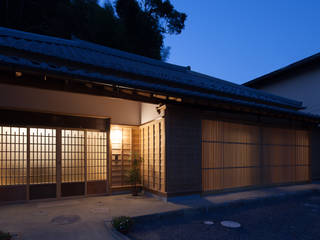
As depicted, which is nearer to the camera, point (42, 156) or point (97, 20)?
point (42, 156)

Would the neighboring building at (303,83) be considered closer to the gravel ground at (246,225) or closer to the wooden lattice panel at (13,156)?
the gravel ground at (246,225)

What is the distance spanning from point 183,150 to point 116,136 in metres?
2.51

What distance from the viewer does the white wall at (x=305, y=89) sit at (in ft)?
47.4

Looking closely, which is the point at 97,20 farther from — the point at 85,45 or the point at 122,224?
the point at 122,224

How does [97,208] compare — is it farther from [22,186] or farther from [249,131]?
[249,131]

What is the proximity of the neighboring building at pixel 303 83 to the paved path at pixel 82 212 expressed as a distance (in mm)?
8496

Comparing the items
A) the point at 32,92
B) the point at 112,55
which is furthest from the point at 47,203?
the point at 112,55

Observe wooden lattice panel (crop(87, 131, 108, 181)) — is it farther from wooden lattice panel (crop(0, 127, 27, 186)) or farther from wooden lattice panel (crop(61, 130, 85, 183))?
wooden lattice panel (crop(0, 127, 27, 186))

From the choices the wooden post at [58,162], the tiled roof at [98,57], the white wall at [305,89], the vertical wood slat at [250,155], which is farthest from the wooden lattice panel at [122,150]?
the white wall at [305,89]

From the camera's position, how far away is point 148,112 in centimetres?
806

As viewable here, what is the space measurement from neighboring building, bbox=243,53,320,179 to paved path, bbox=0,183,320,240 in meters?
8.50

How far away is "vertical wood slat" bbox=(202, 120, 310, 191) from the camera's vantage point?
7859 millimetres

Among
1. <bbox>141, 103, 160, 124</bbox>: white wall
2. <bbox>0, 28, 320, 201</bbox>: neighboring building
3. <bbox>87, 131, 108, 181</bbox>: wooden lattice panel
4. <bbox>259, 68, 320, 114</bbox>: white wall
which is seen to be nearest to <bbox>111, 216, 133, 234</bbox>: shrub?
<bbox>0, 28, 320, 201</bbox>: neighboring building

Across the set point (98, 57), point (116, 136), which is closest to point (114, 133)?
point (116, 136)
